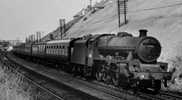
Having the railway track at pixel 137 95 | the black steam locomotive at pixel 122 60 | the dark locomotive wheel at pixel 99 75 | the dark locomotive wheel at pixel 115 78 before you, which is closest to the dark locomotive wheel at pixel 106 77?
the black steam locomotive at pixel 122 60

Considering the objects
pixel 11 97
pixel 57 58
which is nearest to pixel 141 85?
pixel 11 97

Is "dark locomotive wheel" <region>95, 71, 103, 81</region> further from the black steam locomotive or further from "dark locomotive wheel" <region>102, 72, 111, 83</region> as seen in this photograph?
"dark locomotive wheel" <region>102, 72, 111, 83</region>

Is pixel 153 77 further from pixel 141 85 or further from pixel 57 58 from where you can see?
pixel 57 58

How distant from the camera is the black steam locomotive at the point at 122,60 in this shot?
14547 mm

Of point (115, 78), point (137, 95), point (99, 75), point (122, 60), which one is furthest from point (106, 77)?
point (137, 95)

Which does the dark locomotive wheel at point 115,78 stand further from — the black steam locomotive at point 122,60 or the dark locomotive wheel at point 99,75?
the dark locomotive wheel at point 99,75

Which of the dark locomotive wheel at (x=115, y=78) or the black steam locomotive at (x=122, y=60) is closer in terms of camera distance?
the black steam locomotive at (x=122, y=60)

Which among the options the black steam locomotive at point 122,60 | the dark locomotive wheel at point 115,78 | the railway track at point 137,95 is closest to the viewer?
the railway track at point 137,95

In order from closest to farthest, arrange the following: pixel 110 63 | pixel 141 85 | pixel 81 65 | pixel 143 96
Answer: pixel 143 96 → pixel 141 85 → pixel 110 63 → pixel 81 65

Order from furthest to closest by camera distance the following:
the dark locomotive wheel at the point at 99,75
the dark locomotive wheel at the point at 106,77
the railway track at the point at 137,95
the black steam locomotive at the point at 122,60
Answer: the dark locomotive wheel at the point at 99,75
the dark locomotive wheel at the point at 106,77
the black steam locomotive at the point at 122,60
the railway track at the point at 137,95

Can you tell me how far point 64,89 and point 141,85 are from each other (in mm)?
4770

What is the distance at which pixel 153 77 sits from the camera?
46.7 feet

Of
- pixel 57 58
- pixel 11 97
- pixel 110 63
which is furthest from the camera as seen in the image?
pixel 57 58

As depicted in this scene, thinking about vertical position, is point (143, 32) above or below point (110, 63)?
above
